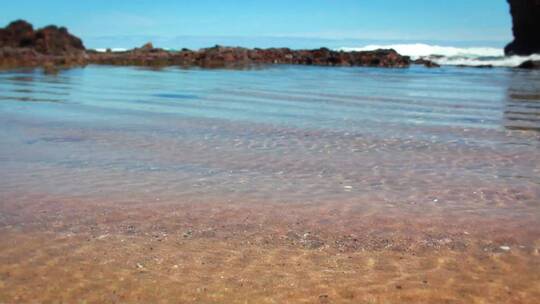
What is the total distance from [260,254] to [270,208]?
97 centimetres

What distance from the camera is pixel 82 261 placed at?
3.28 metres

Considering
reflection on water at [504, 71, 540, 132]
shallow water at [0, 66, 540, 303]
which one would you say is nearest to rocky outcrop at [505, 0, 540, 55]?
reflection on water at [504, 71, 540, 132]

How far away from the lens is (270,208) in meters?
4.42

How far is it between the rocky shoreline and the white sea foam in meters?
6.11

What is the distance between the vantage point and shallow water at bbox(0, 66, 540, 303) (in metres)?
3.05

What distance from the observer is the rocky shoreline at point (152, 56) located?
3631cm

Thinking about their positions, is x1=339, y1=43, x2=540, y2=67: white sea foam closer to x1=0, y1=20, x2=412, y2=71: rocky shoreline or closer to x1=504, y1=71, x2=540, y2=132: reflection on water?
x1=0, y1=20, x2=412, y2=71: rocky shoreline

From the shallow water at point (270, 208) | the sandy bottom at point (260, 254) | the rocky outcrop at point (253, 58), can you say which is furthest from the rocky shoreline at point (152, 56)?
the sandy bottom at point (260, 254)

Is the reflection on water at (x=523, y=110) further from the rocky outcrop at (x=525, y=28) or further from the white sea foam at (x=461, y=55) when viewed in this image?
the rocky outcrop at (x=525, y=28)

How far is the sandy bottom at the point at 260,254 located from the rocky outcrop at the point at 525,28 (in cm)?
5205

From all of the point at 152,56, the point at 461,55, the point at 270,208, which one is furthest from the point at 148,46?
the point at 270,208

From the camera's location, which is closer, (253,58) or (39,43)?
(39,43)

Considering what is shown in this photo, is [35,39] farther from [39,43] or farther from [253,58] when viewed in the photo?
[253,58]

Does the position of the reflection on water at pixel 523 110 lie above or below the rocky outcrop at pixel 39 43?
below
